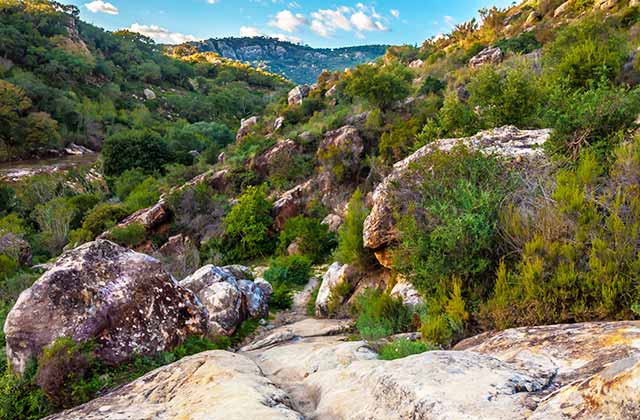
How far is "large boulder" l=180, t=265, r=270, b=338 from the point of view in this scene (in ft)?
22.8

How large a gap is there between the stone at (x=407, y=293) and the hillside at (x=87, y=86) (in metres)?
45.5

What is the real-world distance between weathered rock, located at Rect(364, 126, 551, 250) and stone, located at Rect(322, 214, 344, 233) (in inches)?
301

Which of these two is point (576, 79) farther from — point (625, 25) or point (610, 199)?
point (625, 25)

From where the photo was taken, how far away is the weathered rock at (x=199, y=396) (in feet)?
9.03

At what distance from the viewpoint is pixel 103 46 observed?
8075 centimetres

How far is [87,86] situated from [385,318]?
229ft

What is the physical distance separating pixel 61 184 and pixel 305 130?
20.0 m

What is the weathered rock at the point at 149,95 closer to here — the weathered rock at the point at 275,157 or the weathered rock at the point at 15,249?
the weathered rock at the point at 275,157

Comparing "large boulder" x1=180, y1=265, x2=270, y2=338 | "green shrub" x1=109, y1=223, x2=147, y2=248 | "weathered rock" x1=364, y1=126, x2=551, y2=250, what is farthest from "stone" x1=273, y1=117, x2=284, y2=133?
"weathered rock" x1=364, y1=126, x2=551, y2=250

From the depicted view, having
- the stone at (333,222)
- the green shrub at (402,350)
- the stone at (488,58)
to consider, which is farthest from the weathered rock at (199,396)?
the stone at (488,58)

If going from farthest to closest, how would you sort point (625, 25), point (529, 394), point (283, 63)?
1. point (283, 63)
2. point (625, 25)
3. point (529, 394)

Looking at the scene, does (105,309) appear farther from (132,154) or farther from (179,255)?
(132,154)

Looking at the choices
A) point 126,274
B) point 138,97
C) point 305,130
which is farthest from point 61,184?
point 138,97

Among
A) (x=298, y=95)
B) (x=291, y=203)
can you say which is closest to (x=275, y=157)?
(x=291, y=203)
